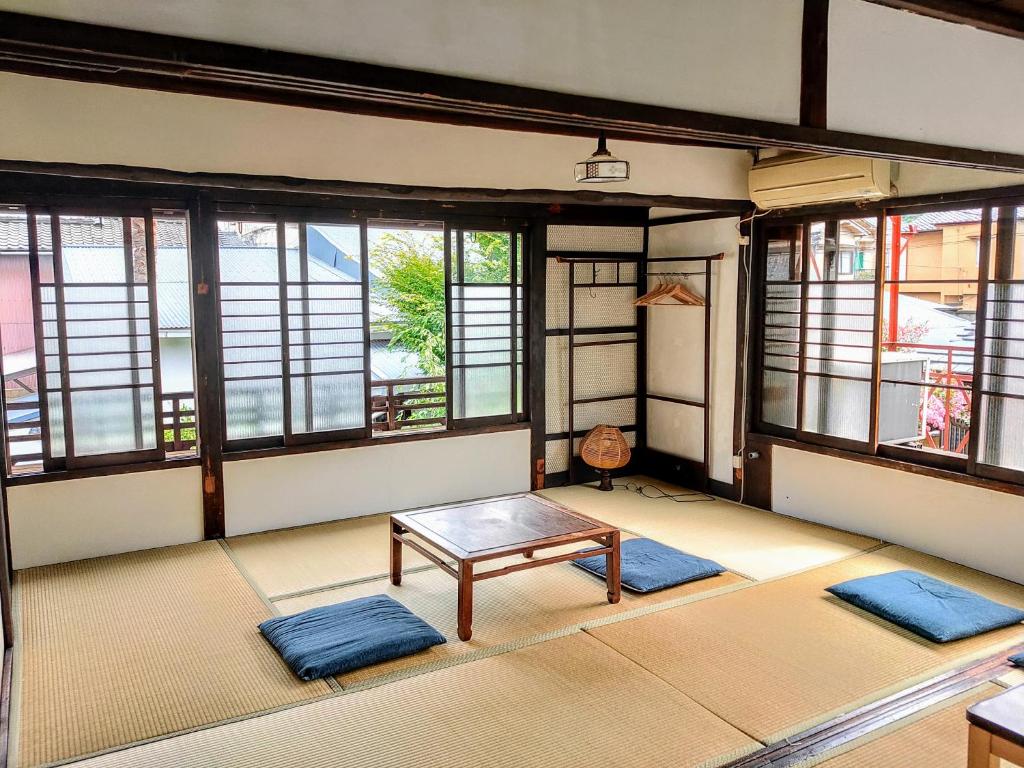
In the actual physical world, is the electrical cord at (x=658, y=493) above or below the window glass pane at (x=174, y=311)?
below

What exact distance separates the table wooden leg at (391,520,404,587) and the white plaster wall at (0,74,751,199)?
1.99m

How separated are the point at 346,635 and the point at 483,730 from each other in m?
0.95

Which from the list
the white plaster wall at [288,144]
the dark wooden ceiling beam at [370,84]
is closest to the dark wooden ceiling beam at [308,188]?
the white plaster wall at [288,144]

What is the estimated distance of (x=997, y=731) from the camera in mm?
2395

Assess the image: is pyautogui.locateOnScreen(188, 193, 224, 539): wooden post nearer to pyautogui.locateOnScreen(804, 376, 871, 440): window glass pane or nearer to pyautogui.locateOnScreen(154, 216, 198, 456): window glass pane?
pyautogui.locateOnScreen(154, 216, 198, 456): window glass pane

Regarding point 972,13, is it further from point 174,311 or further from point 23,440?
point 23,440

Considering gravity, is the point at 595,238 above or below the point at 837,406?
above

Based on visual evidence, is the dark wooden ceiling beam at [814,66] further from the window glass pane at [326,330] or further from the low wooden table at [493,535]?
the window glass pane at [326,330]

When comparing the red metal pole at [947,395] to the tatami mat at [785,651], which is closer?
the tatami mat at [785,651]

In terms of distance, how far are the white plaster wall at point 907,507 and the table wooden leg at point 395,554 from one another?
3.00 metres

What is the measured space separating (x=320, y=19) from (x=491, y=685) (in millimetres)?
2650

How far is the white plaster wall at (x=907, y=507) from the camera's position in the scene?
4.64 m

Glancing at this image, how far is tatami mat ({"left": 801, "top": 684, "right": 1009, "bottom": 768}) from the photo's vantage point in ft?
9.34

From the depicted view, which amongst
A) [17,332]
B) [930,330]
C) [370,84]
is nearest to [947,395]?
[930,330]
